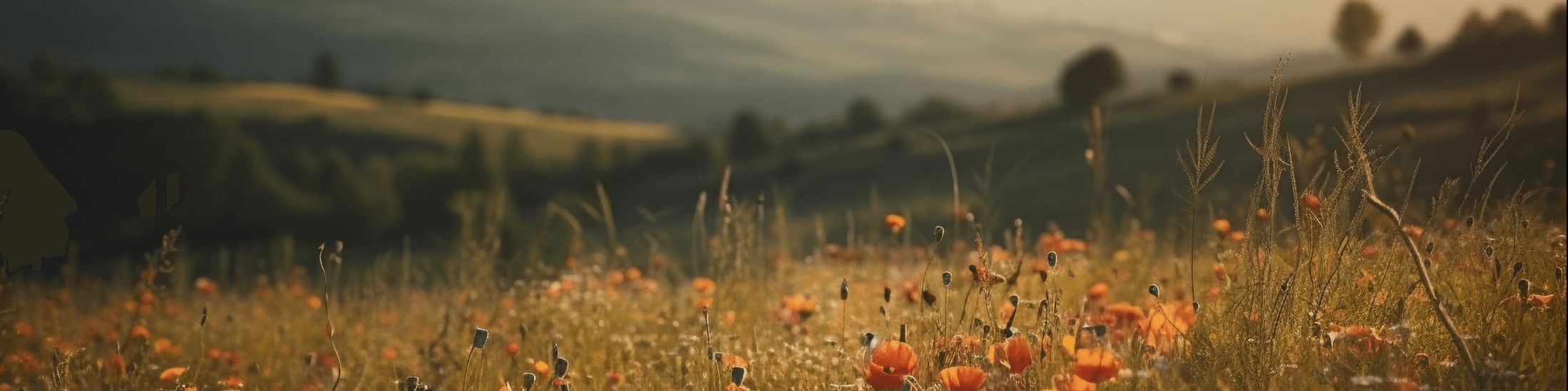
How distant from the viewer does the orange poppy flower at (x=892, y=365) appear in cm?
218

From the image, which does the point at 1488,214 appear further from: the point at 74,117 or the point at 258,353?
the point at 74,117

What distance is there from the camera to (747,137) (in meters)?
75.0

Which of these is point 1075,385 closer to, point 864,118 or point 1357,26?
Answer: point 1357,26

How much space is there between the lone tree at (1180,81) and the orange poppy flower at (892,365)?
64.4 meters

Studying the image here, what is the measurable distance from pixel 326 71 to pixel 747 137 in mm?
40356

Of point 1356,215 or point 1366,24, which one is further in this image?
point 1366,24

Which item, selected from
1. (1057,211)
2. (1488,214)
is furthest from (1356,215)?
(1057,211)

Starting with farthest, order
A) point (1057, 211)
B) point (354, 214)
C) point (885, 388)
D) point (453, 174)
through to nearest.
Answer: point (453, 174)
point (354, 214)
point (1057, 211)
point (885, 388)

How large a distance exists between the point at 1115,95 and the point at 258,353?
66594 mm

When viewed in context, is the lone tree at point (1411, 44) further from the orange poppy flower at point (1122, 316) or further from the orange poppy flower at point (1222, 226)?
the orange poppy flower at point (1122, 316)

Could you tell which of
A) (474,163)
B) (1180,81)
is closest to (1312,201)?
Result: (474,163)

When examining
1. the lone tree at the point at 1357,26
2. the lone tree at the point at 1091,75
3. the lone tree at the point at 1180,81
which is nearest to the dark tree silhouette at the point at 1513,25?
the lone tree at the point at 1357,26

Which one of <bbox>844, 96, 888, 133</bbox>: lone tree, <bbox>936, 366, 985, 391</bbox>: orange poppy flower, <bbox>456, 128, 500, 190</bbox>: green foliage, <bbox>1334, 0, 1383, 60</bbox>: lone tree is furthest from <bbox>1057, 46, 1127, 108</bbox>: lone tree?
<bbox>936, 366, 985, 391</bbox>: orange poppy flower

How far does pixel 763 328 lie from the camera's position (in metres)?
3.88
